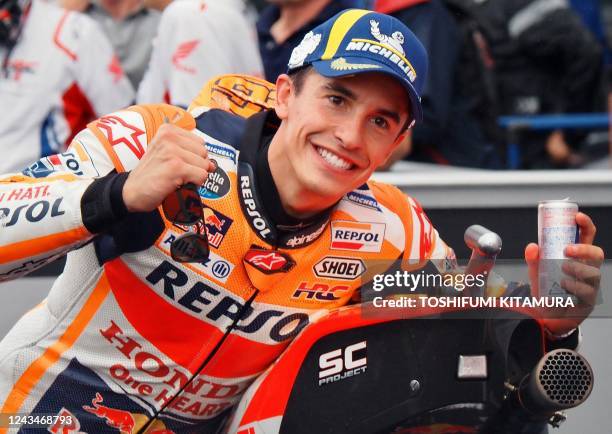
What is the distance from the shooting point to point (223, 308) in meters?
2.82

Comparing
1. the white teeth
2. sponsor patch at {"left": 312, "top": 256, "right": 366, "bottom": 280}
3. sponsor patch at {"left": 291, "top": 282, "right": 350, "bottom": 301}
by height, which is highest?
the white teeth

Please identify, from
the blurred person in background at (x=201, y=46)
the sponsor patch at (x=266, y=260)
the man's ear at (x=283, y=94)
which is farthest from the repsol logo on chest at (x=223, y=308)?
the blurred person in background at (x=201, y=46)

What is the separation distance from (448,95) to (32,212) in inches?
116

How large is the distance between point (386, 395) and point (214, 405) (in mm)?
722

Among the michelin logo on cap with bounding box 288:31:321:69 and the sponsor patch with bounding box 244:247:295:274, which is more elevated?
the michelin logo on cap with bounding box 288:31:321:69

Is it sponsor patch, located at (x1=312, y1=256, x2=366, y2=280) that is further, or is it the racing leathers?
sponsor patch, located at (x1=312, y1=256, x2=366, y2=280)

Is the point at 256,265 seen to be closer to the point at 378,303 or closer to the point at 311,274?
the point at 311,274

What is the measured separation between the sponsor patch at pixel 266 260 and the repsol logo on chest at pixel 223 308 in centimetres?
10

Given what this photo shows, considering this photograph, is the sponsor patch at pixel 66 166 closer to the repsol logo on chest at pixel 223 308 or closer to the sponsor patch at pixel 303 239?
the repsol logo on chest at pixel 223 308

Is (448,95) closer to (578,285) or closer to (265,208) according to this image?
(265,208)

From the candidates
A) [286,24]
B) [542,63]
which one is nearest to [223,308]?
[286,24]

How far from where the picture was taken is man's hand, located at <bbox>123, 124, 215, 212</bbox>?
7.73ft

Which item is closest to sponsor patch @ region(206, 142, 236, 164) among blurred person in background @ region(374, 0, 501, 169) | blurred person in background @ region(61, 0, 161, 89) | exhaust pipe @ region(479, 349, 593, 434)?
exhaust pipe @ region(479, 349, 593, 434)

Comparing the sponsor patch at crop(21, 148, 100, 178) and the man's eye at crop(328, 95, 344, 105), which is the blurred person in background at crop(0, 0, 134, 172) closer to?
the sponsor patch at crop(21, 148, 100, 178)
